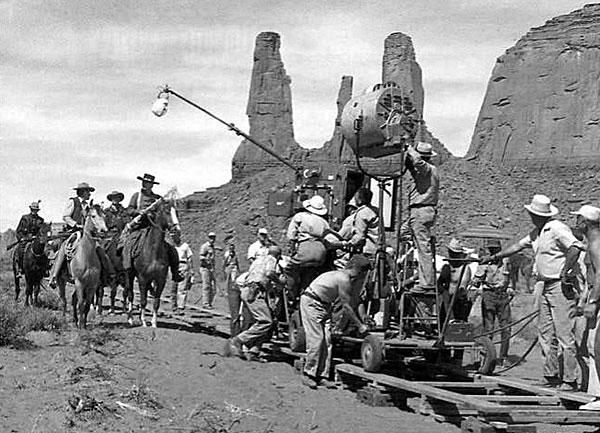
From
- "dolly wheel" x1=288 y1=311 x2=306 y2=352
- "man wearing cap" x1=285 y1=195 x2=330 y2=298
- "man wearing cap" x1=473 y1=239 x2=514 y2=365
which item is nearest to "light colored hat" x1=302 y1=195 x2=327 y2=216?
"man wearing cap" x1=285 y1=195 x2=330 y2=298

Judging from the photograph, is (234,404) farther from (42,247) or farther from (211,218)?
(211,218)

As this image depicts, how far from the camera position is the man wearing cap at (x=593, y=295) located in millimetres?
9898

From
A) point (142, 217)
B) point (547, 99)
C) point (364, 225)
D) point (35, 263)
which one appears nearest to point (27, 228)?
point (35, 263)

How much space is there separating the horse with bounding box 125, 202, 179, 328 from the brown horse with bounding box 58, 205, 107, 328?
77cm

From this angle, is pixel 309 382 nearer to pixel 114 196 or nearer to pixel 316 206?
pixel 316 206

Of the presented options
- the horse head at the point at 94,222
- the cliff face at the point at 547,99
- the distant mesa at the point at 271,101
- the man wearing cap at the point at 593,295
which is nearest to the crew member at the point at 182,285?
the horse head at the point at 94,222

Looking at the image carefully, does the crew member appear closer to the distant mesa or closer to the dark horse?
the dark horse

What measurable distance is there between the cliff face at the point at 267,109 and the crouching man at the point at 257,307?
67.9 metres

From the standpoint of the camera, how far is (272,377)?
40.9 feet

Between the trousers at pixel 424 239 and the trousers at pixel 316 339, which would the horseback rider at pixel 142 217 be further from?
the trousers at pixel 424 239

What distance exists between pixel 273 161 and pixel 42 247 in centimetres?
6157

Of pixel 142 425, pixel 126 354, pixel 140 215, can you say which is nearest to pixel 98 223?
pixel 140 215

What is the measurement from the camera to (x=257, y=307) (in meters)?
13.7

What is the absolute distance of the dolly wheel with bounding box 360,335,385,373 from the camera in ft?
37.7
